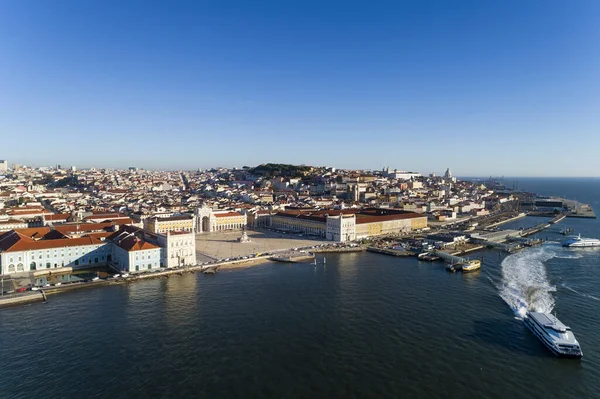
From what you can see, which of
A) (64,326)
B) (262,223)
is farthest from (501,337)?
(262,223)

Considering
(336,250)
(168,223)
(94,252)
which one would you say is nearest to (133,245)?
(94,252)

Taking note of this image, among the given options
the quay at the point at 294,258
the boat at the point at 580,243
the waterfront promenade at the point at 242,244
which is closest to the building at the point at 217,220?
the waterfront promenade at the point at 242,244

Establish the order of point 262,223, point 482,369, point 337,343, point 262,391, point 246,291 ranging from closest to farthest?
point 262,391, point 482,369, point 337,343, point 246,291, point 262,223

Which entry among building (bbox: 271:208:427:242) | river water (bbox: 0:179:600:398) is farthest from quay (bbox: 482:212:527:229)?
river water (bbox: 0:179:600:398)

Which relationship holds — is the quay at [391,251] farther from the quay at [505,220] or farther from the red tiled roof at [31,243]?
the quay at [505,220]

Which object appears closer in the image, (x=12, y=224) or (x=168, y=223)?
(x=168, y=223)

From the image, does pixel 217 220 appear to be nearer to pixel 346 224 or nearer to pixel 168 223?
pixel 168 223

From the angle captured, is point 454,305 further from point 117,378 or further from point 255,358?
point 117,378
